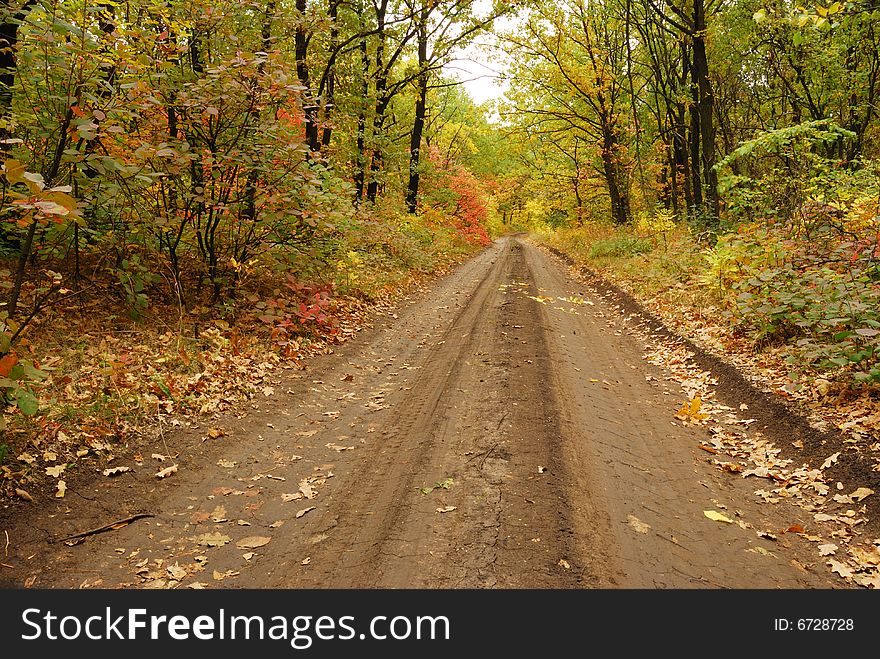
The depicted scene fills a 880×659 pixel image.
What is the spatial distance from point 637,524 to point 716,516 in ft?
2.43

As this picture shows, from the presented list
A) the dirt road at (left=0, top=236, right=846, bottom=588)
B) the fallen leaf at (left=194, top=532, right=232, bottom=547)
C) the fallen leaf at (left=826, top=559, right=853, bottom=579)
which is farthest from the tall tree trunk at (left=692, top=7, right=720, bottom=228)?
the fallen leaf at (left=194, top=532, right=232, bottom=547)

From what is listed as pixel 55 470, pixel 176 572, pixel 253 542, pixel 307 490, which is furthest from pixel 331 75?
pixel 176 572

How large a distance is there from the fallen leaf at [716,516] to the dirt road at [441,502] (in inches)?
2.1

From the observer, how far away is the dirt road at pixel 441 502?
10.9 ft

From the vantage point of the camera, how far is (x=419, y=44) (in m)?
20.5

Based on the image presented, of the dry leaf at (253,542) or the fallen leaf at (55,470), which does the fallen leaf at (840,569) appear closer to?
the dry leaf at (253,542)

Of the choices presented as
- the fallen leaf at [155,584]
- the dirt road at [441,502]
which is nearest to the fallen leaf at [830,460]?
the dirt road at [441,502]

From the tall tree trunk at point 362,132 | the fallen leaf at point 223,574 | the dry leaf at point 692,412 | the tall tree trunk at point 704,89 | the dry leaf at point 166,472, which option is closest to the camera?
the fallen leaf at point 223,574

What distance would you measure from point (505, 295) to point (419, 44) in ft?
43.9

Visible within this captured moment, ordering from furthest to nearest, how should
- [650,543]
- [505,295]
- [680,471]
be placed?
[505,295] < [680,471] < [650,543]

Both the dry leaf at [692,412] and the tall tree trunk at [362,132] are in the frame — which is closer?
the dry leaf at [692,412]

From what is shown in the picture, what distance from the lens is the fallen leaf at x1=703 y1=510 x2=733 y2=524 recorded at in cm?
399
